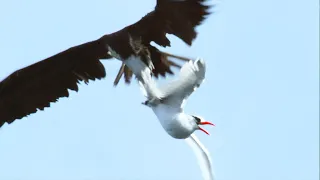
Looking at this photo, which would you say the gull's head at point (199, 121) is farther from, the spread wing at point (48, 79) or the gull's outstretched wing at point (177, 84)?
the spread wing at point (48, 79)

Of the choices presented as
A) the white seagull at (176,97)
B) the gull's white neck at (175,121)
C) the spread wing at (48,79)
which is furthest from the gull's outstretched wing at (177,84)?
the spread wing at (48,79)

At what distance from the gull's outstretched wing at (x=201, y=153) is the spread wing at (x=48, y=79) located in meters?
2.18

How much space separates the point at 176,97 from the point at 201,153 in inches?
49.1

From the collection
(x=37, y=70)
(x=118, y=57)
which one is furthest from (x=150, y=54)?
(x=37, y=70)

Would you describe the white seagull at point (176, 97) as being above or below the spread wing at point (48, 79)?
below

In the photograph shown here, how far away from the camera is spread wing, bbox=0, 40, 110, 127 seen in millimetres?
21750

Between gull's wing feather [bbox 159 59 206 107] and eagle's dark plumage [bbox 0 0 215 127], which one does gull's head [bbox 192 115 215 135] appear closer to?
gull's wing feather [bbox 159 59 206 107]

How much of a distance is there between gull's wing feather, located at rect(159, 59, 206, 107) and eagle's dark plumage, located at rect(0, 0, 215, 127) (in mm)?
557

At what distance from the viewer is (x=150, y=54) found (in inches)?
821

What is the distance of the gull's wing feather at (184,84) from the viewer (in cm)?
1962

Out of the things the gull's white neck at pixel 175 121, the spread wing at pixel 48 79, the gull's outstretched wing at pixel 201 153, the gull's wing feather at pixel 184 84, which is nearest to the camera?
the gull's wing feather at pixel 184 84

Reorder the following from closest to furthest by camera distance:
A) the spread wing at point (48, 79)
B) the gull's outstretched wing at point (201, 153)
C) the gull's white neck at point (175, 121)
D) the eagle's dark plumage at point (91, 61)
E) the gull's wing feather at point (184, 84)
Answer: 1. the gull's wing feather at point (184, 84)
2. the gull's white neck at point (175, 121)
3. the eagle's dark plumage at point (91, 61)
4. the gull's outstretched wing at point (201, 153)
5. the spread wing at point (48, 79)

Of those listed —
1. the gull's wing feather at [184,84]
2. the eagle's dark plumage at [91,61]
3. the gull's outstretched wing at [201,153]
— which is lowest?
the gull's outstretched wing at [201,153]

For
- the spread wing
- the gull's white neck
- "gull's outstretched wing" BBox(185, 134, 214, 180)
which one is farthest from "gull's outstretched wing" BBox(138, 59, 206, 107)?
the spread wing
